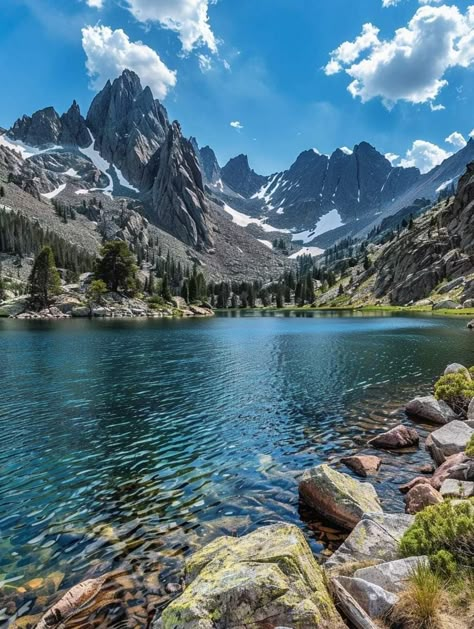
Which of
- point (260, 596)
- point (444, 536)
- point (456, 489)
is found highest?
point (444, 536)

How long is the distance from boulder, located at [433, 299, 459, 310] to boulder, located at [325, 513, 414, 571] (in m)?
158

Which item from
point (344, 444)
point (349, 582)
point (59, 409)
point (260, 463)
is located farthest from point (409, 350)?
point (349, 582)

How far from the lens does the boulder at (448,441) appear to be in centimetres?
1941

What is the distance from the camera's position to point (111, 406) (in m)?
31.7

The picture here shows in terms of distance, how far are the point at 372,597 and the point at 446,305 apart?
167631 mm

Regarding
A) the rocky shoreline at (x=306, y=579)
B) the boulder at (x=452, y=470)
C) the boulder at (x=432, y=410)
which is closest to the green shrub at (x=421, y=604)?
the rocky shoreline at (x=306, y=579)

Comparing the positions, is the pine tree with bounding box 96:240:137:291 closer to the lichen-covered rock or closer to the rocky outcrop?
the rocky outcrop

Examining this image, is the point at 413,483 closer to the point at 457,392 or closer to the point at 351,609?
the point at 351,609

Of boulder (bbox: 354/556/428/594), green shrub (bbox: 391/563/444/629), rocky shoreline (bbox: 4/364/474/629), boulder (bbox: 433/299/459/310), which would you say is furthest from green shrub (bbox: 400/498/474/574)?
boulder (bbox: 433/299/459/310)

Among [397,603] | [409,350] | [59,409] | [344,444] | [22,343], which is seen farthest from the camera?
[22,343]

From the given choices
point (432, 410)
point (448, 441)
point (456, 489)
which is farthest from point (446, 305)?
point (456, 489)

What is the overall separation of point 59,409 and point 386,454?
24865 mm

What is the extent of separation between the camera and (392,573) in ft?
29.6

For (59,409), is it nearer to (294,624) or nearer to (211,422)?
(211,422)
